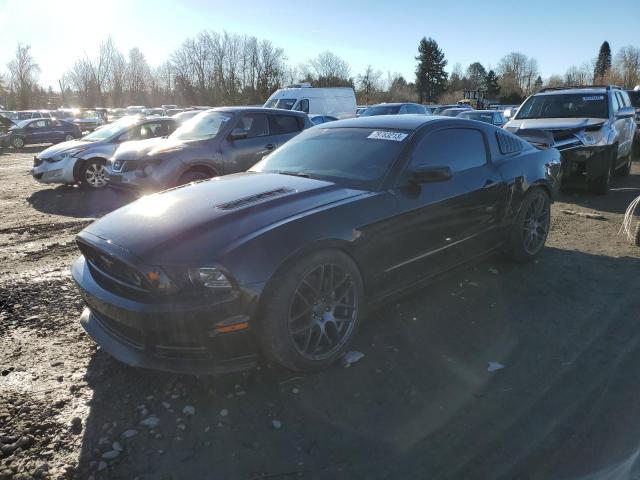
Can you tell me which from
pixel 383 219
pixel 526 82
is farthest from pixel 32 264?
pixel 526 82

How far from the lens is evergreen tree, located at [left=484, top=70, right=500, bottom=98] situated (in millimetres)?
79438

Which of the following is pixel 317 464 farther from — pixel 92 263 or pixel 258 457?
pixel 92 263

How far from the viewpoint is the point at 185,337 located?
2660 mm

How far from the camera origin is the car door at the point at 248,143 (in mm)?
7938

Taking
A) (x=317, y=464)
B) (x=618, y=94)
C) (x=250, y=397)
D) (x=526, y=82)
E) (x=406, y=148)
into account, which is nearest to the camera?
(x=317, y=464)

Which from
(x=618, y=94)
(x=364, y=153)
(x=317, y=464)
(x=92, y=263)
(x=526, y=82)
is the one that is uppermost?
(x=526, y=82)

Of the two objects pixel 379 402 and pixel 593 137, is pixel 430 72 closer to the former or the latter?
pixel 593 137

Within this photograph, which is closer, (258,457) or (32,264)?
(258,457)

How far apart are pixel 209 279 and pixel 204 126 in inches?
247

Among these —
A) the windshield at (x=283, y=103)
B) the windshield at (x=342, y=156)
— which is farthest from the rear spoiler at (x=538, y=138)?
the windshield at (x=283, y=103)

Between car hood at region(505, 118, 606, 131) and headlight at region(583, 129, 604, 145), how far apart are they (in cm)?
15

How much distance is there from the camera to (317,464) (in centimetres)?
236

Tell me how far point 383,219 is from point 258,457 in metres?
1.79

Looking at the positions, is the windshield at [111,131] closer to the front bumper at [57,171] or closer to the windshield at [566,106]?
the front bumper at [57,171]
